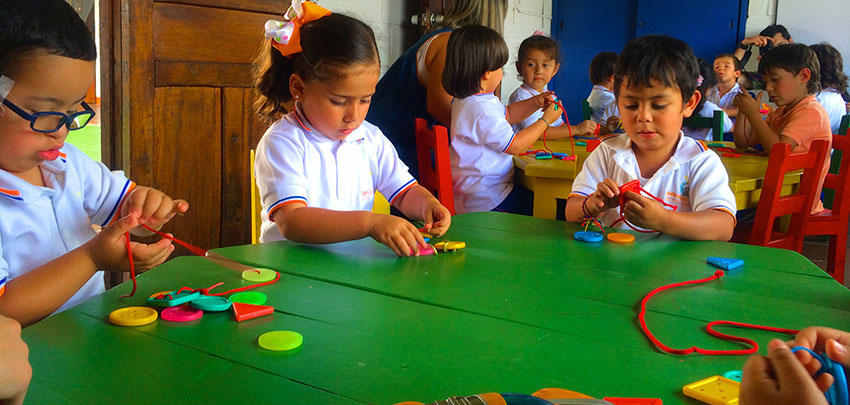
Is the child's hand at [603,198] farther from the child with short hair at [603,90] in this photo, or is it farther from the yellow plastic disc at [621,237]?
the child with short hair at [603,90]

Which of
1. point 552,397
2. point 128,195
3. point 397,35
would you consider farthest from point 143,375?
point 397,35

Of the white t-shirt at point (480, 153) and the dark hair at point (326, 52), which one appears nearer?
the dark hair at point (326, 52)

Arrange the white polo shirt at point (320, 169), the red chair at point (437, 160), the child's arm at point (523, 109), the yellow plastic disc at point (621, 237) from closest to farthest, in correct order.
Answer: the yellow plastic disc at point (621, 237), the white polo shirt at point (320, 169), the red chair at point (437, 160), the child's arm at point (523, 109)

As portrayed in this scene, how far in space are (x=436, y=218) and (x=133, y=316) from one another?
A: 2.88 feet

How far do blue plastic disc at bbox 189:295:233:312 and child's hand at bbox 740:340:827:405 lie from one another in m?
0.71

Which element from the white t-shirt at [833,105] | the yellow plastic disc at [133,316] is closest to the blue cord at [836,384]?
the yellow plastic disc at [133,316]

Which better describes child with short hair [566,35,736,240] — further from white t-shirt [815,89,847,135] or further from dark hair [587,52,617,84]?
white t-shirt [815,89,847,135]

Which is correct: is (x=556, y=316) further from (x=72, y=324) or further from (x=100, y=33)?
(x=100, y=33)

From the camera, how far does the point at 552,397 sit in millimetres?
733

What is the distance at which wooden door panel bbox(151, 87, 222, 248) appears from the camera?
9.07ft

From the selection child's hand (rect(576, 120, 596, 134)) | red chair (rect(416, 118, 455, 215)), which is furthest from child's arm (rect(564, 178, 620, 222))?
child's hand (rect(576, 120, 596, 134))

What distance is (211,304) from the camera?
1.02m

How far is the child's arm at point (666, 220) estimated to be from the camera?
61.6 inches

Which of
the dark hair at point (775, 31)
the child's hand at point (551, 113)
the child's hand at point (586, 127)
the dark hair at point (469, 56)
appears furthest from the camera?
the dark hair at point (775, 31)
